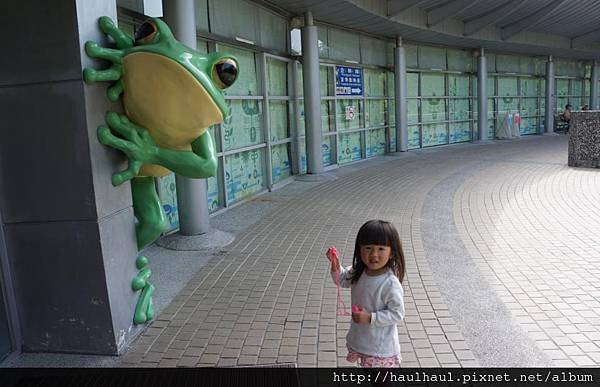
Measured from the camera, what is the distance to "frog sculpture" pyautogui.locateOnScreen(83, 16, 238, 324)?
11.8ft

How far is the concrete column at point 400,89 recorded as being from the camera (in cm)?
1636

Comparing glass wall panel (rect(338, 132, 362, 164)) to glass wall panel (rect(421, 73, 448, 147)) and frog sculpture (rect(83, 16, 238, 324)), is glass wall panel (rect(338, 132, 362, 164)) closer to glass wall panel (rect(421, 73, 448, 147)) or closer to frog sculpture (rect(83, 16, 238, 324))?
glass wall panel (rect(421, 73, 448, 147))

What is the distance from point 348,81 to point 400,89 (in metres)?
2.56

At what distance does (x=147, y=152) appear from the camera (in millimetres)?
3850

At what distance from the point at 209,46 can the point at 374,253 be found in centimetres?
653

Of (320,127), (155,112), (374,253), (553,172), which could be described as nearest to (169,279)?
(155,112)

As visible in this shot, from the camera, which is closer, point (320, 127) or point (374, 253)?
point (374, 253)

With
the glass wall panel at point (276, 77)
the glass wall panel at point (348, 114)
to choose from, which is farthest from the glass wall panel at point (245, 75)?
the glass wall panel at point (348, 114)

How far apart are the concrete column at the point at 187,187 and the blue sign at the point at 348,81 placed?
26.1ft

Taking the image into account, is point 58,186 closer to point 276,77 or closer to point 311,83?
point 276,77

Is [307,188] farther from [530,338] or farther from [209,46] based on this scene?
[530,338]

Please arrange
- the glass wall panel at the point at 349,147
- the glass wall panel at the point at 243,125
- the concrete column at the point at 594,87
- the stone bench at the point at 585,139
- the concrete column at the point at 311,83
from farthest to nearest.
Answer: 1. the concrete column at the point at 594,87
2. the glass wall panel at the point at 349,147
3. the stone bench at the point at 585,139
4. the concrete column at the point at 311,83
5. the glass wall panel at the point at 243,125

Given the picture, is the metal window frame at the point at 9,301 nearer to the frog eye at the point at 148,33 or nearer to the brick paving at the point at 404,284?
the brick paving at the point at 404,284

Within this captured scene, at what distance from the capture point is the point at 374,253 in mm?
2611
